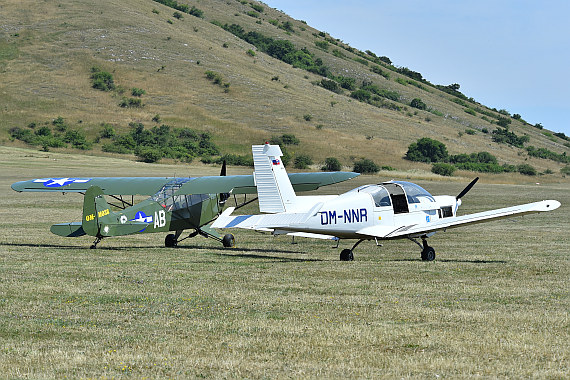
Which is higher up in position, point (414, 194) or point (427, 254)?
point (414, 194)

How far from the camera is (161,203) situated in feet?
64.7

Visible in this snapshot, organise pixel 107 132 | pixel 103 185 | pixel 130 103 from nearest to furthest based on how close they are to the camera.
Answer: pixel 103 185 → pixel 107 132 → pixel 130 103

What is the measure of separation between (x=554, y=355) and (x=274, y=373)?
9.29ft

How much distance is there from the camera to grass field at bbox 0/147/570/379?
24.3ft

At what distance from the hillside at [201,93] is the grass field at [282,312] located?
237 ft

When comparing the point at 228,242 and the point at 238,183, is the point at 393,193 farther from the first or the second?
the point at 228,242

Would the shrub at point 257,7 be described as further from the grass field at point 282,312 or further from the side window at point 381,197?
the side window at point 381,197

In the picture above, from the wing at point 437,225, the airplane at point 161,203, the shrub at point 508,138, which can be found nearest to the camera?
the wing at point 437,225

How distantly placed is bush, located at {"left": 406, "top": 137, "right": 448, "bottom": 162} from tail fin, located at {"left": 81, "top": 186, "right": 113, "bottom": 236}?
264 ft

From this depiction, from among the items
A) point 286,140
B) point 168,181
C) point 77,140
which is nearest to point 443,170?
point 286,140

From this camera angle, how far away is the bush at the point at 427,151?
319 ft

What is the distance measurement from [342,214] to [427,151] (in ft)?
282

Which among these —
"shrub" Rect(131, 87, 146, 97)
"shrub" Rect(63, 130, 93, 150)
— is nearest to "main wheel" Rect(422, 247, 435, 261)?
"shrub" Rect(63, 130, 93, 150)

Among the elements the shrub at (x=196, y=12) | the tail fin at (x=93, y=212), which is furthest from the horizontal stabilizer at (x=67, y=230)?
the shrub at (x=196, y=12)
